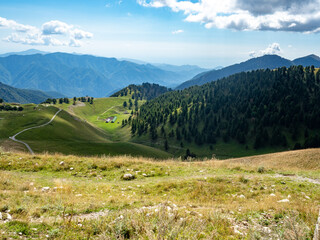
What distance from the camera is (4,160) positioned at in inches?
811

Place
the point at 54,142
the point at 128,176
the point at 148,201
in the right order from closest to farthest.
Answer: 1. the point at 148,201
2. the point at 128,176
3. the point at 54,142

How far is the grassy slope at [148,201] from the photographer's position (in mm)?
7074

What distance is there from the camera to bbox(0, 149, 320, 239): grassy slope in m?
7.07

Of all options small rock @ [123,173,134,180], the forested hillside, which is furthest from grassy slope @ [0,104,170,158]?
the forested hillside

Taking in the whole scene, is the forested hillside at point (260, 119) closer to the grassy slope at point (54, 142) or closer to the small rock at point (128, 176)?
the grassy slope at point (54, 142)

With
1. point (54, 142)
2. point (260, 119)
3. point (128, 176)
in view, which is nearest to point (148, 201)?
point (128, 176)

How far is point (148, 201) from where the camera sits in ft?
36.7

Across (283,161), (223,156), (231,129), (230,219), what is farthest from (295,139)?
(230,219)

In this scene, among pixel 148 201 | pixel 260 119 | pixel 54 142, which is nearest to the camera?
pixel 148 201

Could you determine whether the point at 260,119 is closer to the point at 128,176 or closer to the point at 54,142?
the point at 54,142

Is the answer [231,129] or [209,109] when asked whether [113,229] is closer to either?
[231,129]

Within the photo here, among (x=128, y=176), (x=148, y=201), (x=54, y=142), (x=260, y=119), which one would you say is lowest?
(x=54, y=142)

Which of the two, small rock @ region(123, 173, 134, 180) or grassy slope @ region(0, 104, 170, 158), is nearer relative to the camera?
small rock @ region(123, 173, 134, 180)

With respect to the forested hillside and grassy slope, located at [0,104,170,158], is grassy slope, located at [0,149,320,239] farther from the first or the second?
the forested hillside
